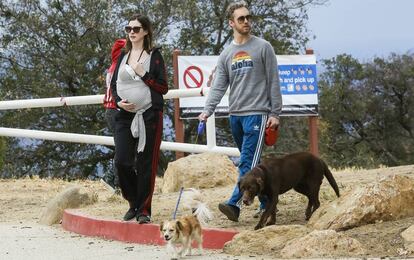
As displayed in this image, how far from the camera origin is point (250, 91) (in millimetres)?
7805

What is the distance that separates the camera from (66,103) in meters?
12.8

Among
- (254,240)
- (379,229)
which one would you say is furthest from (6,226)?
(379,229)

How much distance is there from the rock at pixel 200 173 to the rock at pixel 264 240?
389 centimetres

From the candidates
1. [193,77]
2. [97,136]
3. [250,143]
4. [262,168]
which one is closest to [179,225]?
[262,168]

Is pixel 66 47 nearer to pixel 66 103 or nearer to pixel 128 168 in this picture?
pixel 66 103

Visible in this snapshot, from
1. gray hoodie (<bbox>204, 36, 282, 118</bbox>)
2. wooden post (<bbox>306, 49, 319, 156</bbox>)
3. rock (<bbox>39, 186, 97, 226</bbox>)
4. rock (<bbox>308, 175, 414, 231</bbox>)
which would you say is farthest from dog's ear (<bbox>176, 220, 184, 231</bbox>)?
wooden post (<bbox>306, 49, 319, 156</bbox>)

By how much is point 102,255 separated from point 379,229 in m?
2.45

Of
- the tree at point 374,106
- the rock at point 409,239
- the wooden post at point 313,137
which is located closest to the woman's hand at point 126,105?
the rock at point 409,239

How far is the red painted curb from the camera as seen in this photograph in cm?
742

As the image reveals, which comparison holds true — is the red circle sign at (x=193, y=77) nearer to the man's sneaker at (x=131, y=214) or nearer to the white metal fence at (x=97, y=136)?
the white metal fence at (x=97, y=136)

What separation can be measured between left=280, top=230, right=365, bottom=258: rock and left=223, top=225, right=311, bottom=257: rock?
0.35 m

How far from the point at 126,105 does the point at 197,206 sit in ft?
4.01

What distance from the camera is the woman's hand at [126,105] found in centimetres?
796

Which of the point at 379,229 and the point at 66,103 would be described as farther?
the point at 66,103
